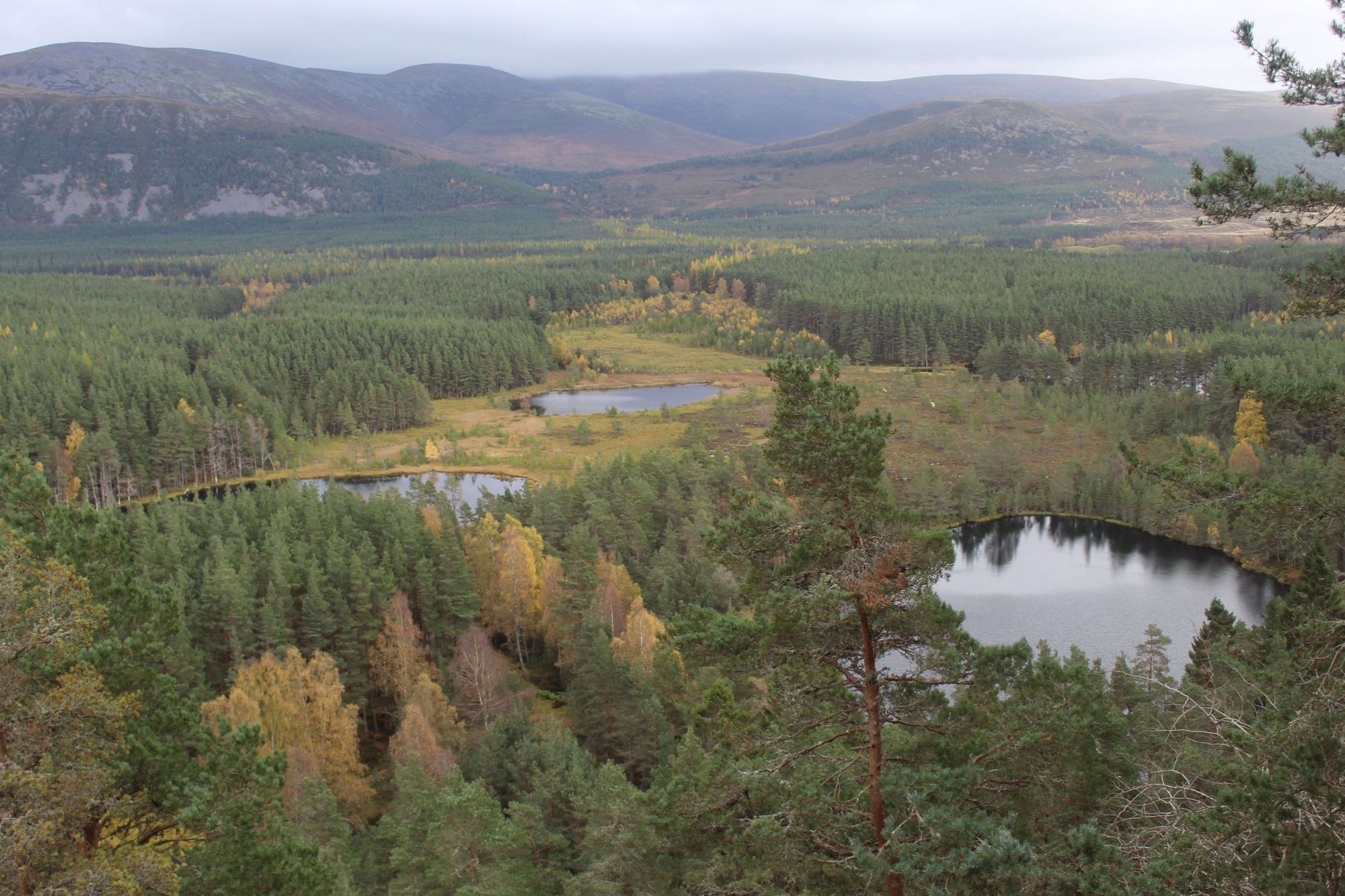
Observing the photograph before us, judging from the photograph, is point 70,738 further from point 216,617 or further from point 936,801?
point 216,617

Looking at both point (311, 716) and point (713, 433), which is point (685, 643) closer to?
point (311, 716)

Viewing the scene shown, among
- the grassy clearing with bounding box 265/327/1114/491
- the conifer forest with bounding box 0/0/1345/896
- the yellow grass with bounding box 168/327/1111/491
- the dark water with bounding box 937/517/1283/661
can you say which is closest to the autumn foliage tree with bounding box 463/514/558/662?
the conifer forest with bounding box 0/0/1345/896

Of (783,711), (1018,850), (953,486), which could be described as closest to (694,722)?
(783,711)

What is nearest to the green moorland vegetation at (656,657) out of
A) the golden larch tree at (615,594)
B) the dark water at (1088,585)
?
the golden larch tree at (615,594)

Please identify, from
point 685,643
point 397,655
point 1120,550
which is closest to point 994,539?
point 1120,550

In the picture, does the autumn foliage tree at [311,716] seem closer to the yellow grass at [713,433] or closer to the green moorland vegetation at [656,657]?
the green moorland vegetation at [656,657]

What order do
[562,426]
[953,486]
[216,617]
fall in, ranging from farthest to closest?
[562,426], [953,486], [216,617]
